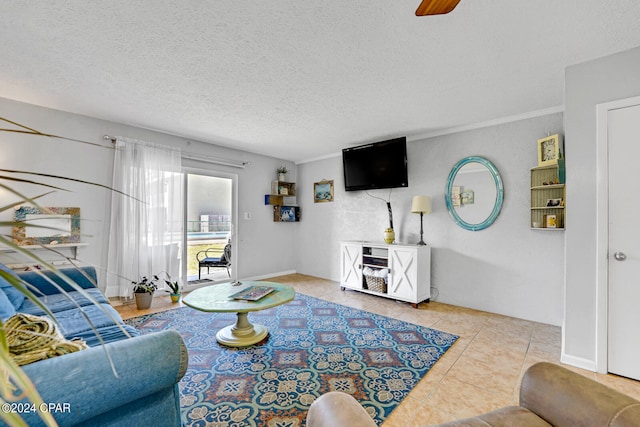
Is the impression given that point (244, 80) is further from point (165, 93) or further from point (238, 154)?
point (238, 154)

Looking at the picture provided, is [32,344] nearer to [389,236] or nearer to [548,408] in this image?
[548,408]

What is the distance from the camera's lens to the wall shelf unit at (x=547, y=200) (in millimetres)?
2967

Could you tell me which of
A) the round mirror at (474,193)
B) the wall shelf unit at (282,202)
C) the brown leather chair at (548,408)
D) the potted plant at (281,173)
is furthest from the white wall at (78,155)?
the round mirror at (474,193)

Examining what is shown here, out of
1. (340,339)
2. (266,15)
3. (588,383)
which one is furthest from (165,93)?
(588,383)

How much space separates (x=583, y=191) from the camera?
229cm

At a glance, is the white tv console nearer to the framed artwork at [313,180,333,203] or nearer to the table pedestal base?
the framed artwork at [313,180,333,203]

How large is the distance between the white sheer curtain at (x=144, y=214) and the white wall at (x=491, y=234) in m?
2.78

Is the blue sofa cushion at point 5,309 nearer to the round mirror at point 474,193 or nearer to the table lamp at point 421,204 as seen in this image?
the table lamp at point 421,204

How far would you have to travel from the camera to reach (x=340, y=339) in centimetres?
273

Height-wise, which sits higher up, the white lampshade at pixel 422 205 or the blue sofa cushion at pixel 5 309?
the white lampshade at pixel 422 205

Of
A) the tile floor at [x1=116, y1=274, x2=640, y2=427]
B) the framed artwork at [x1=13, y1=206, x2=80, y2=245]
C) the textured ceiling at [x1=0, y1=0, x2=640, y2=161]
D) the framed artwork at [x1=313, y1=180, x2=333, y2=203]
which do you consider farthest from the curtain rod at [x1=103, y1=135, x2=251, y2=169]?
the tile floor at [x1=116, y1=274, x2=640, y2=427]

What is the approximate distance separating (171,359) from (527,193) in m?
3.61

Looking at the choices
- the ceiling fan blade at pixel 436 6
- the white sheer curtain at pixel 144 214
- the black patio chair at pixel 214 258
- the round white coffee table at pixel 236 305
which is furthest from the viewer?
the black patio chair at pixel 214 258

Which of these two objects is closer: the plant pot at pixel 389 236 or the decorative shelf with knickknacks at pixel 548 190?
the decorative shelf with knickknacks at pixel 548 190
